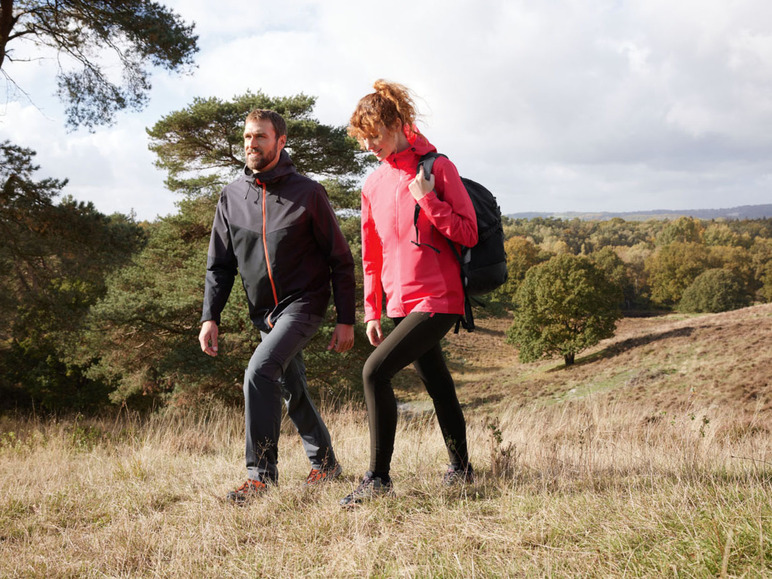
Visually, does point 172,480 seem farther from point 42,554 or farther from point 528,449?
point 528,449

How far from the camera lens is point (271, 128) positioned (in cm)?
294

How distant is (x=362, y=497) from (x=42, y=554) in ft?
4.10

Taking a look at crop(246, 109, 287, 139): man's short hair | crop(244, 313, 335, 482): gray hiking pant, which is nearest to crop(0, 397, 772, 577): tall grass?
crop(244, 313, 335, 482): gray hiking pant

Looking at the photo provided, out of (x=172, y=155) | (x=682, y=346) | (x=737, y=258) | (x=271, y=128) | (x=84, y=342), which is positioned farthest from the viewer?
(x=737, y=258)

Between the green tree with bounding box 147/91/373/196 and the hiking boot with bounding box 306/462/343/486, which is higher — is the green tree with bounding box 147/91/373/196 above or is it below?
above

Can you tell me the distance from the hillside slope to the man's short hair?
42.4 ft

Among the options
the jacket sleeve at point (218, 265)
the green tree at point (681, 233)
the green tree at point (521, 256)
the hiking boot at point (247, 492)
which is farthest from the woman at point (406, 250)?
the green tree at point (681, 233)

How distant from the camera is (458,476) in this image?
2666 mm

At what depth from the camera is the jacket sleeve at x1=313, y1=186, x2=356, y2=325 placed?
292cm

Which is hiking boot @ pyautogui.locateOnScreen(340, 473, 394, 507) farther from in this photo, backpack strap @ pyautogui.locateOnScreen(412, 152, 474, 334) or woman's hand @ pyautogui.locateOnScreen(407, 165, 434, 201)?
woman's hand @ pyautogui.locateOnScreen(407, 165, 434, 201)

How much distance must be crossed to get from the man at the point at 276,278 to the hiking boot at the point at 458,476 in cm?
64

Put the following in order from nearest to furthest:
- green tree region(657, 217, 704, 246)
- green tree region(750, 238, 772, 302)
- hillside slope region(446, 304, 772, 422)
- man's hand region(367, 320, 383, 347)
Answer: man's hand region(367, 320, 383, 347) < hillside slope region(446, 304, 772, 422) < green tree region(750, 238, 772, 302) < green tree region(657, 217, 704, 246)

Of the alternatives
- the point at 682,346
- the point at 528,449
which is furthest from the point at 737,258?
the point at 528,449

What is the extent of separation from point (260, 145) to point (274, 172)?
150 millimetres
